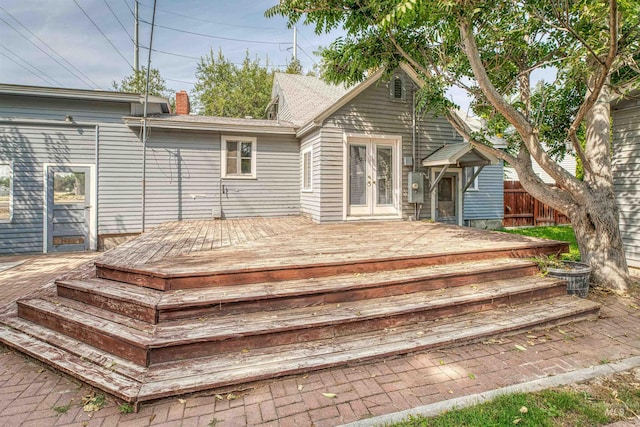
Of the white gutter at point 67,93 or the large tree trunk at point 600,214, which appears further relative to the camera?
the white gutter at point 67,93

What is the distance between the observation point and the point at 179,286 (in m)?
3.29

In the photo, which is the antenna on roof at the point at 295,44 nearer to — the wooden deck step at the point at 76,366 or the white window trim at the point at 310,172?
the white window trim at the point at 310,172

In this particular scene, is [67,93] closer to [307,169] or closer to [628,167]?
[307,169]

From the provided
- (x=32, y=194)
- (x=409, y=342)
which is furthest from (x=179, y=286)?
(x=32, y=194)

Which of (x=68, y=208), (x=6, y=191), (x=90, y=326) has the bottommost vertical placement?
(x=90, y=326)

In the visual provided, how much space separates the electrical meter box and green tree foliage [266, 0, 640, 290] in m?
2.08

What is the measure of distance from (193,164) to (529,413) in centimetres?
891

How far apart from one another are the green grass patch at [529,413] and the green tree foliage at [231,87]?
22935 millimetres

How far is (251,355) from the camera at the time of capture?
2.67 metres

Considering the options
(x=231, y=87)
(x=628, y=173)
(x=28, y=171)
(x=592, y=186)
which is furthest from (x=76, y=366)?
(x=231, y=87)

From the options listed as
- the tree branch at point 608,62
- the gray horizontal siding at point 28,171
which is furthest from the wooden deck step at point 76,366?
the gray horizontal siding at point 28,171

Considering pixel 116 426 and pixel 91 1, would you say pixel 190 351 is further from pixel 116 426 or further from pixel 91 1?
pixel 91 1

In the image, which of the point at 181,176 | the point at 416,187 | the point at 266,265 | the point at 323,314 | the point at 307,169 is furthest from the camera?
the point at 307,169

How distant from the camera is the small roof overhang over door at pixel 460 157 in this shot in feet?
25.4
